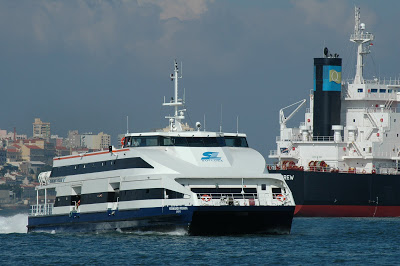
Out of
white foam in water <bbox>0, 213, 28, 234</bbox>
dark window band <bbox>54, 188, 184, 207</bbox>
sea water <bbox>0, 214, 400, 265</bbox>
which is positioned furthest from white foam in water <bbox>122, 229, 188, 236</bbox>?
white foam in water <bbox>0, 213, 28, 234</bbox>

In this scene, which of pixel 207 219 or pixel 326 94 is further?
pixel 326 94

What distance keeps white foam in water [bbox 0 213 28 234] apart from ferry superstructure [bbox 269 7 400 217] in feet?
72.9

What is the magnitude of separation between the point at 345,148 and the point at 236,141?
100 ft

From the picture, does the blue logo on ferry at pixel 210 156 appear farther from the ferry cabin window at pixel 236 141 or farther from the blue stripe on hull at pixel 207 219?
the blue stripe on hull at pixel 207 219

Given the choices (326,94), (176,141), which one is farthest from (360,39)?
(176,141)

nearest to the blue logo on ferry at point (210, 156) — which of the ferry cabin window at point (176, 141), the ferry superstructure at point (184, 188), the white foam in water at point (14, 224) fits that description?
the ferry superstructure at point (184, 188)

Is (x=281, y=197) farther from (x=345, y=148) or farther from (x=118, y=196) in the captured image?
(x=345, y=148)

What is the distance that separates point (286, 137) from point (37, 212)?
32019 millimetres

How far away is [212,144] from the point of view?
45.3 metres

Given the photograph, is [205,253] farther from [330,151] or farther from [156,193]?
[330,151]

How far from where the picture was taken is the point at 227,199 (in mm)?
42812

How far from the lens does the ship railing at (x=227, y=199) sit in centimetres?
4250

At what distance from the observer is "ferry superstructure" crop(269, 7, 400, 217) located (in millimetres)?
72500

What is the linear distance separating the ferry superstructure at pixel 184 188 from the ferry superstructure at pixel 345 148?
86.2 ft
